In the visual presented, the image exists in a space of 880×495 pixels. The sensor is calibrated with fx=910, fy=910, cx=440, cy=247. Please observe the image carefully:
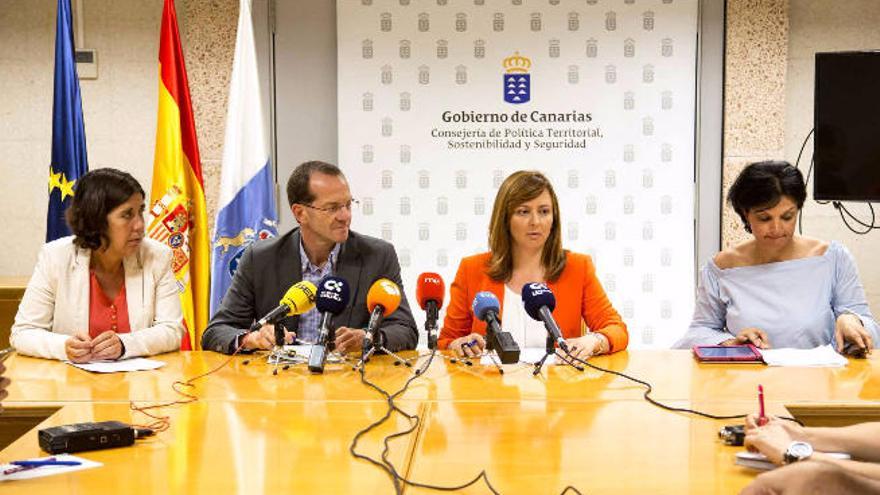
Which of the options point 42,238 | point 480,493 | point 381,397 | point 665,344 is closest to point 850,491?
point 480,493

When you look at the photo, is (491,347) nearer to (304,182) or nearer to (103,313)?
(304,182)

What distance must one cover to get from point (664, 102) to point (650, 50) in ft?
0.99

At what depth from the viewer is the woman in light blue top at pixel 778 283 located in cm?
336

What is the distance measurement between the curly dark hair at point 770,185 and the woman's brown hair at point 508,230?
0.71m

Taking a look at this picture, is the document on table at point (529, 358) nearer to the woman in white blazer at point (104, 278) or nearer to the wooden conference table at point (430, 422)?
the wooden conference table at point (430, 422)

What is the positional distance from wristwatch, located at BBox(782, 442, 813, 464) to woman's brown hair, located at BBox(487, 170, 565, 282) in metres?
1.65

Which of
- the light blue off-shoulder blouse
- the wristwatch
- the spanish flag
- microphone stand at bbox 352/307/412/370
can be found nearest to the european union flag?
the spanish flag

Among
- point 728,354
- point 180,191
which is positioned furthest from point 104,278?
point 728,354

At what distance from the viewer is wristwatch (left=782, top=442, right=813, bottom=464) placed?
1868mm

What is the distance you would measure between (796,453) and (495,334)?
110cm

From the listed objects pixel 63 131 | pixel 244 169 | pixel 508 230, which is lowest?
pixel 508 230

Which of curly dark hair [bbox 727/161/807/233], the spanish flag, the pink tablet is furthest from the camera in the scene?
the spanish flag

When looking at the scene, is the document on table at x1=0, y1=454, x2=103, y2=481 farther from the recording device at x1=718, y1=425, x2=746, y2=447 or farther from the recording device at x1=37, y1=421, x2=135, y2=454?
the recording device at x1=718, y1=425, x2=746, y2=447

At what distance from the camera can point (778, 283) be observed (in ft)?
11.4
